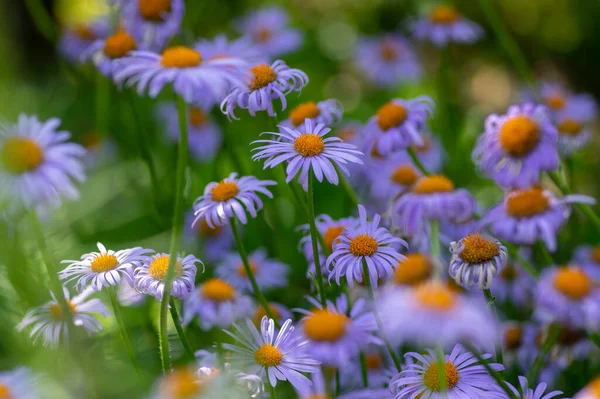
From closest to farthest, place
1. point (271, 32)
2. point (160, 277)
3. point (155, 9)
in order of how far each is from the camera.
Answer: point (160, 277) → point (155, 9) → point (271, 32)

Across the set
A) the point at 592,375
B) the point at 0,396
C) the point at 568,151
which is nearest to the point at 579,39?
the point at 568,151

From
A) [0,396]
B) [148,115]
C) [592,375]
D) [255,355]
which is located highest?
[148,115]

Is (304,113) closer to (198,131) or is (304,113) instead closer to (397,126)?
(397,126)

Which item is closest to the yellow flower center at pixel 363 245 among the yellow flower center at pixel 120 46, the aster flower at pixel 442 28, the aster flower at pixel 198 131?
the yellow flower center at pixel 120 46

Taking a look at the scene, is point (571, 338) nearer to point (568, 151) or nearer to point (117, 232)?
point (568, 151)

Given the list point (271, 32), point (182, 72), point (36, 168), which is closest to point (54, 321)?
point (36, 168)

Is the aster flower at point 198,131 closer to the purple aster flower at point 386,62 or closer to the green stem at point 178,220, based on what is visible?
the purple aster flower at point 386,62

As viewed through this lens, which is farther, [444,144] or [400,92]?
[400,92]
